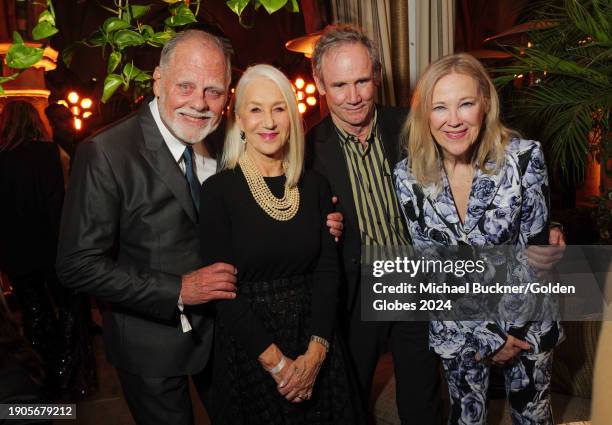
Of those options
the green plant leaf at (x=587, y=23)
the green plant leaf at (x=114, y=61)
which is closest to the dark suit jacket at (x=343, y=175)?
the green plant leaf at (x=114, y=61)

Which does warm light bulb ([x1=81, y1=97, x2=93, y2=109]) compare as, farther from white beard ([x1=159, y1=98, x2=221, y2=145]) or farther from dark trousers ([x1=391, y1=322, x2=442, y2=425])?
dark trousers ([x1=391, y1=322, x2=442, y2=425])

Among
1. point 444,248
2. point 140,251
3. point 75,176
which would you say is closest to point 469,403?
point 444,248

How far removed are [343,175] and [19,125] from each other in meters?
2.33

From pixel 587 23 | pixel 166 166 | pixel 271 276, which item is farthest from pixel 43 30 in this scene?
pixel 587 23

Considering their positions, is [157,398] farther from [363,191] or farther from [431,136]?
[431,136]

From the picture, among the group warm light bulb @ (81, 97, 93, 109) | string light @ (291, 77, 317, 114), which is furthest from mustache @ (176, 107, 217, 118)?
warm light bulb @ (81, 97, 93, 109)

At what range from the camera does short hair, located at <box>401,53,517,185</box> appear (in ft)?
6.24

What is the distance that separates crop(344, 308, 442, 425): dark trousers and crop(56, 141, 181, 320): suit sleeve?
2.61 feet

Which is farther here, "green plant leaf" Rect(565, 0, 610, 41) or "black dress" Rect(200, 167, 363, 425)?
"green plant leaf" Rect(565, 0, 610, 41)

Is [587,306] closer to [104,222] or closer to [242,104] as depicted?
[242,104]

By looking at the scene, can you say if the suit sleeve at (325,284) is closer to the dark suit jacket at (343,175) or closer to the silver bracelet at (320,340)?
the silver bracelet at (320,340)

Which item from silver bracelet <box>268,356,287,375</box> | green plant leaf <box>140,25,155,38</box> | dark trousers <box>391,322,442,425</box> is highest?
green plant leaf <box>140,25,155,38</box>

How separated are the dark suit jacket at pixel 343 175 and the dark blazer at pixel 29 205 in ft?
7.00

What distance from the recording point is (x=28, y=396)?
1.27 metres
